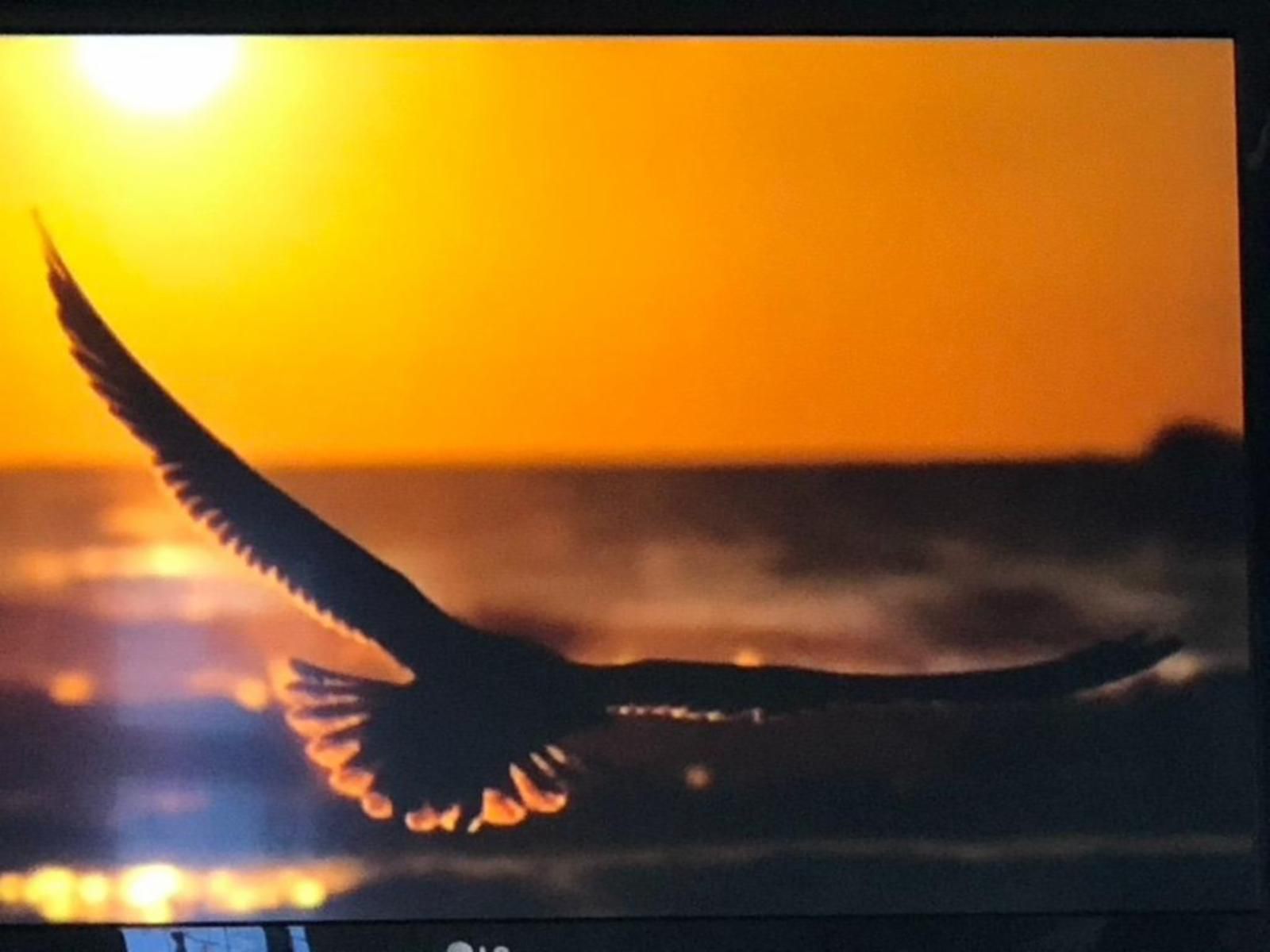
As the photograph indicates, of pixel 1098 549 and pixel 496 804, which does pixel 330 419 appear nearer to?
pixel 496 804

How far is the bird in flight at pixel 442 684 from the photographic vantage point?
1.01m

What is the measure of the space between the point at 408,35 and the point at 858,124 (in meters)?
0.29

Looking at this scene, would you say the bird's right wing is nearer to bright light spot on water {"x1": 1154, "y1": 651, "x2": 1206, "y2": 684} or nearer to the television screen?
the television screen

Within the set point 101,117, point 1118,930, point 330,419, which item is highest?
point 101,117

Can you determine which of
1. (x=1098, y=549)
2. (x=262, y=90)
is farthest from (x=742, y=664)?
(x=262, y=90)

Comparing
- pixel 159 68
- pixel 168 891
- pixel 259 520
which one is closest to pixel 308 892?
pixel 168 891

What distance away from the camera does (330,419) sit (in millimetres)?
1032

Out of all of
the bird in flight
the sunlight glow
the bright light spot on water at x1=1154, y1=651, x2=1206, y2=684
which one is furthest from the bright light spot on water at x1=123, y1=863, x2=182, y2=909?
the bright light spot on water at x1=1154, y1=651, x2=1206, y2=684

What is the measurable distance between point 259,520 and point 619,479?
0.73 ft

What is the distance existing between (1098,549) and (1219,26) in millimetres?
345

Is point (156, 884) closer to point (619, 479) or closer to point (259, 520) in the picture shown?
point (259, 520)

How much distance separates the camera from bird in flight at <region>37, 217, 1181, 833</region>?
1.01 meters

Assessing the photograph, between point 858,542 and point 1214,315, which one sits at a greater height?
point 1214,315

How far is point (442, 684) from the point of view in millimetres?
1017
